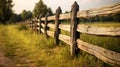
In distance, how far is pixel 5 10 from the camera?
46094 millimetres

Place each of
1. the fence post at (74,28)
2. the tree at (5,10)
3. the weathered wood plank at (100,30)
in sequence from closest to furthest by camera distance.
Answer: the weathered wood plank at (100,30), the fence post at (74,28), the tree at (5,10)

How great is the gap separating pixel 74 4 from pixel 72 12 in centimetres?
25

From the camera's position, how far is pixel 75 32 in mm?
5652

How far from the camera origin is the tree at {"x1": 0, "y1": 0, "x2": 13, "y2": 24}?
4531 cm

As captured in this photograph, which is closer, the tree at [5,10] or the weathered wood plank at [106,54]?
the weathered wood plank at [106,54]

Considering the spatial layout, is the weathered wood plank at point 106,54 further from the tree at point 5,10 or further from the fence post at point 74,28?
the tree at point 5,10

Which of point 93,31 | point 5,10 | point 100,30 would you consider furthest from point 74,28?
point 5,10

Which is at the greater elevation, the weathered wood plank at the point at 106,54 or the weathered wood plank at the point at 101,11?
the weathered wood plank at the point at 101,11

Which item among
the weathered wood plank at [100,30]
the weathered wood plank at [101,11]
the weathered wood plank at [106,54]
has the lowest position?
the weathered wood plank at [106,54]

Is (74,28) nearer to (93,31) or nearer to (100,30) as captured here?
(93,31)

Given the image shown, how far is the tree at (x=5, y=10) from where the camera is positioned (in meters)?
45.3

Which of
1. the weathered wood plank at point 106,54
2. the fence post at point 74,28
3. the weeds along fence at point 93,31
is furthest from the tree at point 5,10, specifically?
the weathered wood plank at point 106,54

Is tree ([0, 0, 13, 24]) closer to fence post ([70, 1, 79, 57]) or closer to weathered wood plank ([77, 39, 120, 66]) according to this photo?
fence post ([70, 1, 79, 57])

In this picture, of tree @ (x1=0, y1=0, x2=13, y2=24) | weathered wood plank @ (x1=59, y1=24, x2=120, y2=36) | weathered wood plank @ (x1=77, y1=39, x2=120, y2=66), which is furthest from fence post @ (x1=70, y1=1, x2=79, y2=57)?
tree @ (x1=0, y1=0, x2=13, y2=24)
